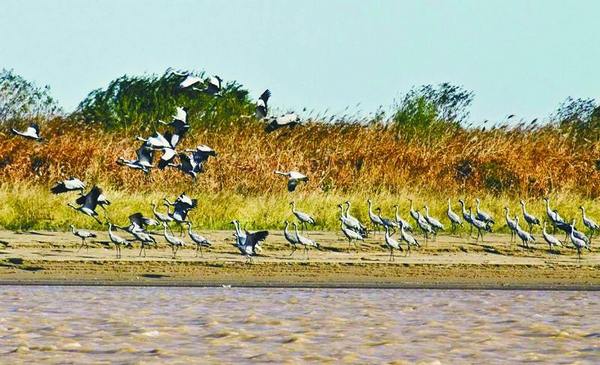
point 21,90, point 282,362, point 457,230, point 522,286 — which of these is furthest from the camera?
point 21,90

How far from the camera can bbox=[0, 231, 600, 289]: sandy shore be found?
646 inches

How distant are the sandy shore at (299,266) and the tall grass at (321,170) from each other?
6.31 feet

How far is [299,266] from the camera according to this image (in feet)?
56.5

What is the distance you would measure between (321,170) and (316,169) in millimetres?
104

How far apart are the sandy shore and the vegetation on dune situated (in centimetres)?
170

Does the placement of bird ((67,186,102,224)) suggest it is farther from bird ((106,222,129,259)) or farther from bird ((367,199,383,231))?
bird ((367,199,383,231))

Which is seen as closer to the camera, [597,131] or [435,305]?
[435,305]

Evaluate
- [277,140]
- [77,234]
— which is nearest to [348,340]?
[77,234]

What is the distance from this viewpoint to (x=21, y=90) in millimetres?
38781

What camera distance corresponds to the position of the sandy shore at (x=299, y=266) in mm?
16406

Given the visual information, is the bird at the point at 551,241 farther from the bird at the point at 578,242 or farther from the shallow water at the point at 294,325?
the shallow water at the point at 294,325

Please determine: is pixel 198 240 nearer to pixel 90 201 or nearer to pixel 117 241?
pixel 117 241

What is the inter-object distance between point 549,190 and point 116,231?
8.30 metres

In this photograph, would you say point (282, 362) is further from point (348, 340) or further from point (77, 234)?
point (77, 234)
